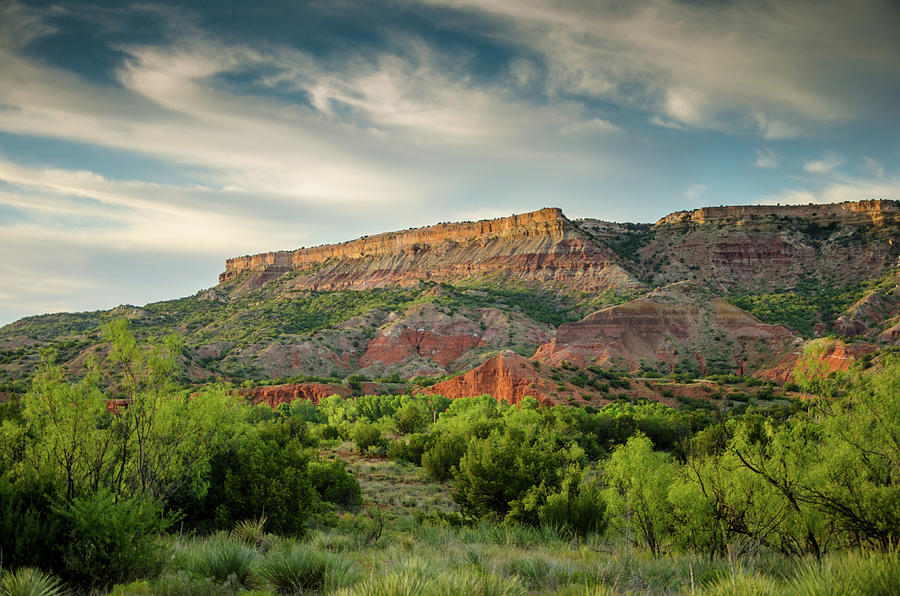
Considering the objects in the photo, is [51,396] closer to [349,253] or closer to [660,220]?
[660,220]

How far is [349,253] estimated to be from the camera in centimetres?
15512

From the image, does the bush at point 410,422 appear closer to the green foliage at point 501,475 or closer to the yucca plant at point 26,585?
the green foliage at point 501,475

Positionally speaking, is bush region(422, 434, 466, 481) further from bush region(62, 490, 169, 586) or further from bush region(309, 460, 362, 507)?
bush region(62, 490, 169, 586)

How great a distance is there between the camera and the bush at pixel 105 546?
7.10 m

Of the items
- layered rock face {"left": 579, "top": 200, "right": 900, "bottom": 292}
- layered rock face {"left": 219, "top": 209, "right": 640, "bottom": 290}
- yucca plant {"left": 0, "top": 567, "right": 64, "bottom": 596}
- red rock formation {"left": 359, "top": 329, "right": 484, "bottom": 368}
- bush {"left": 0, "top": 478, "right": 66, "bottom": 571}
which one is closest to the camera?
yucca plant {"left": 0, "top": 567, "right": 64, "bottom": 596}

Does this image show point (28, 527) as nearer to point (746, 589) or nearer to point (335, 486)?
point (746, 589)

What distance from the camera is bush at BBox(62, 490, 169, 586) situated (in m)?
7.10

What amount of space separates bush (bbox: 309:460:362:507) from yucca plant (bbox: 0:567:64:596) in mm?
12482

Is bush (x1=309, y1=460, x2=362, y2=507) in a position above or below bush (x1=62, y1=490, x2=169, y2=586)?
below

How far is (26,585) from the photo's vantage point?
222 inches

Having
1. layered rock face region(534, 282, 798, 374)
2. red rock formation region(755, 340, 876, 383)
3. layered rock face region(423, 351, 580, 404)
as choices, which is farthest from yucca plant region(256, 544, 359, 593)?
layered rock face region(534, 282, 798, 374)

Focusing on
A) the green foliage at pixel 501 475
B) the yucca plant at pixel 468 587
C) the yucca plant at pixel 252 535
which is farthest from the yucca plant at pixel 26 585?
the green foliage at pixel 501 475

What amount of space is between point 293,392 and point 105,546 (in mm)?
60484

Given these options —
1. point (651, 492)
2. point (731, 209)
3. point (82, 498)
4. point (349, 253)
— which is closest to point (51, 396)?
point (82, 498)
